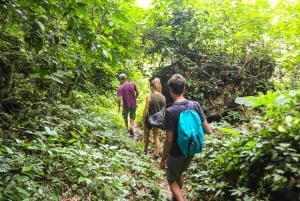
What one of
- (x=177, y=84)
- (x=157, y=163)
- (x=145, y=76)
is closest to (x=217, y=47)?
(x=145, y=76)

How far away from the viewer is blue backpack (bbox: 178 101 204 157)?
393cm

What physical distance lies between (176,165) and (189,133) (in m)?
0.56

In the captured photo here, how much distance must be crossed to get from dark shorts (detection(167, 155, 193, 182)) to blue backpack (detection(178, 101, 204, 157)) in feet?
0.48

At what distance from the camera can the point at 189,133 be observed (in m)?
3.92

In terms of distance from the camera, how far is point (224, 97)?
1107 cm

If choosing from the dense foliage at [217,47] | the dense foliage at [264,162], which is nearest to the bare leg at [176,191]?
the dense foliage at [264,162]

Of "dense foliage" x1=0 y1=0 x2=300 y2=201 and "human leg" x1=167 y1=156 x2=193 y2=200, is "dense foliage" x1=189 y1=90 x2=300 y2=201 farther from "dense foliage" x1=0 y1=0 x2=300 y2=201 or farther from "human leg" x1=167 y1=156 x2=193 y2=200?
"human leg" x1=167 y1=156 x2=193 y2=200

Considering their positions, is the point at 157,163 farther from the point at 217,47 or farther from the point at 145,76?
→ the point at 217,47

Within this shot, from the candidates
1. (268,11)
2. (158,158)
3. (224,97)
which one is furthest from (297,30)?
(158,158)

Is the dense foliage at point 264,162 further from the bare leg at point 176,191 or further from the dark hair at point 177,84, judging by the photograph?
the dark hair at point 177,84

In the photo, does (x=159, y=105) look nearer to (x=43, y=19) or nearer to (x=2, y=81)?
(x=2, y=81)

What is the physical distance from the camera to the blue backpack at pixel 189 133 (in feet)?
12.9

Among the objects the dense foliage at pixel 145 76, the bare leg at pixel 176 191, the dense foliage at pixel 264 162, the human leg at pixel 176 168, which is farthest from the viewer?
the bare leg at pixel 176 191

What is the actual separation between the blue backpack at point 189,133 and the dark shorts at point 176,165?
0.48ft
